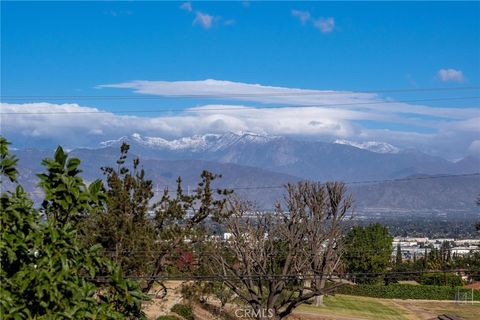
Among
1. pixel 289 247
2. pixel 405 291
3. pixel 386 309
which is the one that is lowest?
pixel 386 309

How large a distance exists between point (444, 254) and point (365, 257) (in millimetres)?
22652

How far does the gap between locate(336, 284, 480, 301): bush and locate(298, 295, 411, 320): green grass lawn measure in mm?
2202

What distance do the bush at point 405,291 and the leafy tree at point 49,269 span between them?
61.3 m

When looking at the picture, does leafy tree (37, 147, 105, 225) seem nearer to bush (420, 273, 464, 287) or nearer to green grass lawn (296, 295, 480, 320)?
green grass lawn (296, 295, 480, 320)

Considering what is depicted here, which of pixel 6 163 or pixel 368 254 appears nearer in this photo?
pixel 6 163

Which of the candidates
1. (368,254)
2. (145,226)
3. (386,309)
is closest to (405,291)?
(386,309)

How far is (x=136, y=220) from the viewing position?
29.8 m

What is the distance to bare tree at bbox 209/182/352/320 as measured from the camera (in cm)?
3158

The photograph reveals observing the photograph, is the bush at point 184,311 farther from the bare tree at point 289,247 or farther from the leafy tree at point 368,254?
the leafy tree at point 368,254

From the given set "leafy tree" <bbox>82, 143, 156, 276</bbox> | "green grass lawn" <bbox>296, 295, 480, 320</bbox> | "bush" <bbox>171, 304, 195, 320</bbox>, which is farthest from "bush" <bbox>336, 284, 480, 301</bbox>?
"leafy tree" <bbox>82, 143, 156, 276</bbox>

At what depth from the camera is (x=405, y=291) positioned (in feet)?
215

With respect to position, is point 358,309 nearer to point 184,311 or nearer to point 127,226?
point 184,311

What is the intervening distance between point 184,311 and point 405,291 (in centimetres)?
3115

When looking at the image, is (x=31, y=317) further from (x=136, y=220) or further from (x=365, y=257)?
(x=365, y=257)
